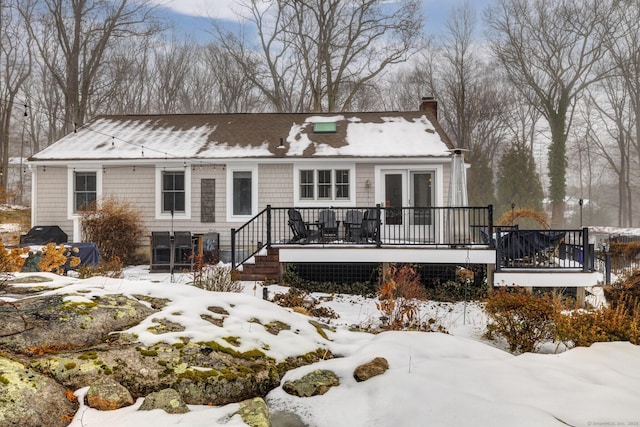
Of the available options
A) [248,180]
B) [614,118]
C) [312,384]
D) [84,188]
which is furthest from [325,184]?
[614,118]

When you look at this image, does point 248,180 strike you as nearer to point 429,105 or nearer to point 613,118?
point 429,105

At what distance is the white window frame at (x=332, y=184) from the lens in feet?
41.9

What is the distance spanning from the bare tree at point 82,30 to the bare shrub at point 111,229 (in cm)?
1240

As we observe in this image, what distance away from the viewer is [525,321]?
19.1ft

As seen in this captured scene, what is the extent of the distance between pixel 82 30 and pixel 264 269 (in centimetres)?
2058

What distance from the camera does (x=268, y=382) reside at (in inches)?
166

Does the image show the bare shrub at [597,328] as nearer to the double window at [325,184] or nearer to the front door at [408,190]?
the front door at [408,190]

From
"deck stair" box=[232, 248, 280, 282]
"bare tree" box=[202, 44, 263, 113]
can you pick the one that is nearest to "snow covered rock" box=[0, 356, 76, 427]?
"deck stair" box=[232, 248, 280, 282]

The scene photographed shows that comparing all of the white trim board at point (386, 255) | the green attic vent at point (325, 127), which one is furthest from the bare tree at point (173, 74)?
the white trim board at point (386, 255)

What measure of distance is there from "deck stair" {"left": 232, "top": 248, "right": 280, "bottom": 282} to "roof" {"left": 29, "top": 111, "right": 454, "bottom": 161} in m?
3.95

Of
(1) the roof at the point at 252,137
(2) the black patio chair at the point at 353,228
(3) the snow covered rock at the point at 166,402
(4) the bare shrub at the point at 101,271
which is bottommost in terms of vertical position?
(3) the snow covered rock at the point at 166,402

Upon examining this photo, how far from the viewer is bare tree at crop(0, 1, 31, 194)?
2409cm

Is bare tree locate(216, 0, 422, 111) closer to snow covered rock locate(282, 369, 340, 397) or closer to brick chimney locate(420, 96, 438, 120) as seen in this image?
brick chimney locate(420, 96, 438, 120)

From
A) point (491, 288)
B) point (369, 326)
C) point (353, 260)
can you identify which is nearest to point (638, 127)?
point (491, 288)
